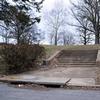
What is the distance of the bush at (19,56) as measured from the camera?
63.2 ft

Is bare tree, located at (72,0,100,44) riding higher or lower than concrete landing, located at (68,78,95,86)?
higher

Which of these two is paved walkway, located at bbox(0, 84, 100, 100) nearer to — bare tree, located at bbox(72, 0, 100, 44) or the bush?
the bush

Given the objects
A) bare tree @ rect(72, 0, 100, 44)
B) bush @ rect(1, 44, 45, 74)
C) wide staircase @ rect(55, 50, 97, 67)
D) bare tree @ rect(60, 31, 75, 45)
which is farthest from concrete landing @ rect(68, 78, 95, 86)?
bare tree @ rect(60, 31, 75, 45)

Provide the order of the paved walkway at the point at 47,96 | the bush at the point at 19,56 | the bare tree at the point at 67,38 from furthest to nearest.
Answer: the bare tree at the point at 67,38 → the bush at the point at 19,56 → the paved walkway at the point at 47,96

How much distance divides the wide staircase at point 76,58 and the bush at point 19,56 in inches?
113

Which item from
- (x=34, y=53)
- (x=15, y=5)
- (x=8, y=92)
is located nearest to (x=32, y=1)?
(x=15, y=5)

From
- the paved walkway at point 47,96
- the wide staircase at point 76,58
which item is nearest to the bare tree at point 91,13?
the wide staircase at point 76,58

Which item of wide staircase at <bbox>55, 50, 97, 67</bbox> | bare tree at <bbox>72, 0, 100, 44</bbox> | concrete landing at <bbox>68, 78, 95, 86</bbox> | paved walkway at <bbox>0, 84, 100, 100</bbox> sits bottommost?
paved walkway at <bbox>0, 84, 100, 100</bbox>

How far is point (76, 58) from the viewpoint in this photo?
25.9 m

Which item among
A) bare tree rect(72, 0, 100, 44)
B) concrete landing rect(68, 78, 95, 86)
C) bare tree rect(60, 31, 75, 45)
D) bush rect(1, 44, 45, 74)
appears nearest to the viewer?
concrete landing rect(68, 78, 95, 86)

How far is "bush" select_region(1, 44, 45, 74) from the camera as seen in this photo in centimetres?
1925

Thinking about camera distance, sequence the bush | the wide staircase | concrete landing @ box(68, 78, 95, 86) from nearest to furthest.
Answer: concrete landing @ box(68, 78, 95, 86) → the bush → the wide staircase

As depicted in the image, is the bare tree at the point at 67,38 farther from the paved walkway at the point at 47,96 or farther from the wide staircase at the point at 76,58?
the paved walkway at the point at 47,96

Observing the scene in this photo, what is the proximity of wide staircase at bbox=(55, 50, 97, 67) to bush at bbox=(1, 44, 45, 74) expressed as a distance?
286 centimetres
